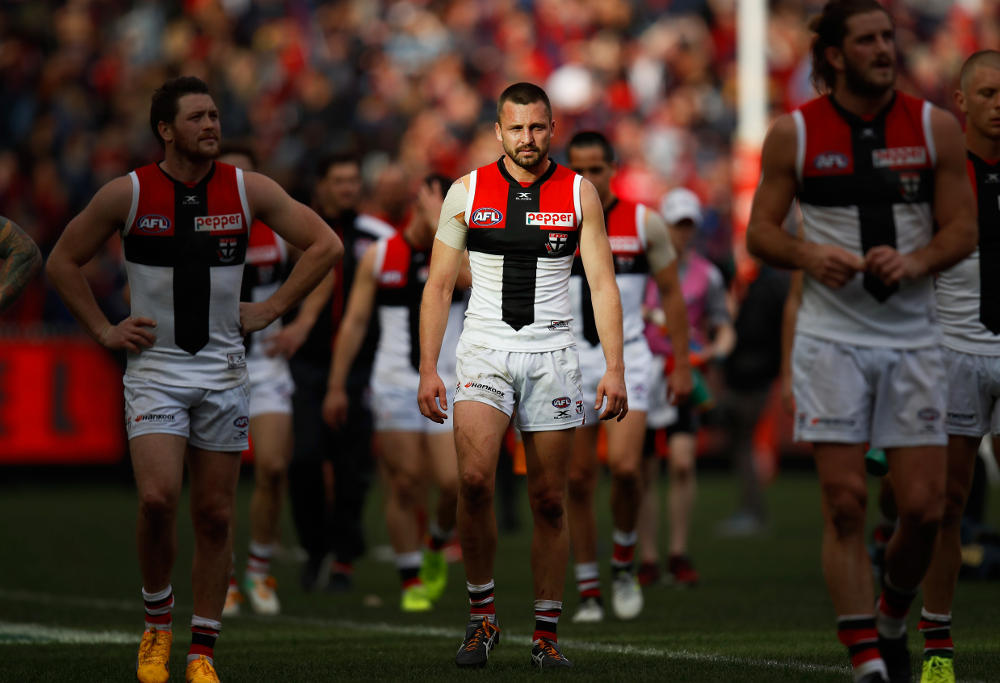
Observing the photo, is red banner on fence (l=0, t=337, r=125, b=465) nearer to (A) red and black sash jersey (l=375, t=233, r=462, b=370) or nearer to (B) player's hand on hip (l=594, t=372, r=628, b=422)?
(A) red and black sash jersey (l=375, t=233, r=462, b=370)

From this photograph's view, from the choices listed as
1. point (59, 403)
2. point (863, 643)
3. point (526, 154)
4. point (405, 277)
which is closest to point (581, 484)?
point (405, 277)

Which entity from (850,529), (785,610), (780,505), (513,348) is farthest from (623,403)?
(780,505)

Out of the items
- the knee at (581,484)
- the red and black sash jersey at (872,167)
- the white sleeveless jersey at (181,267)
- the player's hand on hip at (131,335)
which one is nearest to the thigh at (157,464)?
the white sleeveless jersey at (181,267)

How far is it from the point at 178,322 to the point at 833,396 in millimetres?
2780

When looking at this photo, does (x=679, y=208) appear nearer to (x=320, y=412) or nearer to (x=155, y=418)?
(x=320, y=412)

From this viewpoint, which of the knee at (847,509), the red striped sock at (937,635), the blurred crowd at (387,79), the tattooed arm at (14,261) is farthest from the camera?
the blurred crowd at (387,79)

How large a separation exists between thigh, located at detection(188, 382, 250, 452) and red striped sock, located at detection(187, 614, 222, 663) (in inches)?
→ 29.0

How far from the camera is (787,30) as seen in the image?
2814 centimetres

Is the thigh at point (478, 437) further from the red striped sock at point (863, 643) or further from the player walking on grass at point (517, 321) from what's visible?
the red striped sock at point (863, 643)

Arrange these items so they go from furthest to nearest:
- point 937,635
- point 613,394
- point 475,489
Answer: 1. point 475,489
2. point 613,394
3. point 937,635

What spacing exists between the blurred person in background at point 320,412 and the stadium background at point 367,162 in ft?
0.99

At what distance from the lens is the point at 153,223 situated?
22.1 ft

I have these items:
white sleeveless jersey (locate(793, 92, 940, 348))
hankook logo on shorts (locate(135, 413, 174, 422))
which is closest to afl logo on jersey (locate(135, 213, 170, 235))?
hankook logo on shorts (locate(135, 413, 174, 422))

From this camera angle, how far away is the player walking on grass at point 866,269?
19.2 ft
